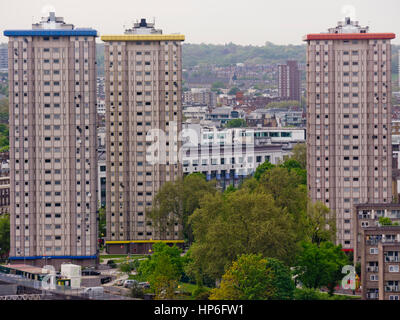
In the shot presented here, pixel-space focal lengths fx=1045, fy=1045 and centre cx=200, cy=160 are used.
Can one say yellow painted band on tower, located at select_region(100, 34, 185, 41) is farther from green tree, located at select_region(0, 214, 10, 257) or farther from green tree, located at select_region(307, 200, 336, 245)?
green tree, located at select_region(307, 200, 336, 245)

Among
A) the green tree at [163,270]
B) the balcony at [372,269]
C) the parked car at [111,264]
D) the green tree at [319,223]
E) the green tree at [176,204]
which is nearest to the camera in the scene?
the green tree at [163,270]

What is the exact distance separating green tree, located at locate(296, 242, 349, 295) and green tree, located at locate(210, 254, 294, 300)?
8.50 metres

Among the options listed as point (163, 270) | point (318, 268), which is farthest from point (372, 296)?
point (163, 270)

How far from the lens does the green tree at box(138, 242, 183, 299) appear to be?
7644 centimetres

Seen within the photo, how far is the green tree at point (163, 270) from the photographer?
76.4 metres

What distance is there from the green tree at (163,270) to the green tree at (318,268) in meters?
10.2

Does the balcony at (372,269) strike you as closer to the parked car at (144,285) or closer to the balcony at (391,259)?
the balcony at (391,259)

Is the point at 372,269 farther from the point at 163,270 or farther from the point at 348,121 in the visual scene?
the point at 348,121

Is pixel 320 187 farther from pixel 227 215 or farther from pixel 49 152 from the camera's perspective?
pixel 49 152

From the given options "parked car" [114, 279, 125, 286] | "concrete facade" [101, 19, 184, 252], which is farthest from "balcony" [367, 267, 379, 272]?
"concrete facade" [101, 19, 184, 252]

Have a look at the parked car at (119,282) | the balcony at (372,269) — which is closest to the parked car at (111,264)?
the parked car at (119,282)

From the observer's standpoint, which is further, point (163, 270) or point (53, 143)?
point (53, 143)

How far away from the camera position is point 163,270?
84.0 metres

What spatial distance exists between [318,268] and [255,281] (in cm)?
1279
